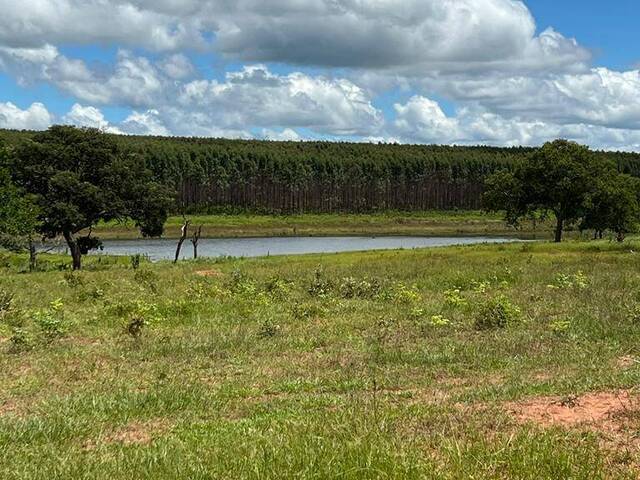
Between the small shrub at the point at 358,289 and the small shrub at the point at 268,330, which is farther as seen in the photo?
the small shrub at the point at 358,289

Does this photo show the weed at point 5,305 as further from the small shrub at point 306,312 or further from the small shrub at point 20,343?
the small shrub at point 306,312

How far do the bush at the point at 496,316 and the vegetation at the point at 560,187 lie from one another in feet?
147

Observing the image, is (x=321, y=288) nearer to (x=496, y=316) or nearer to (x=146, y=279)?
(x=146, y=279)

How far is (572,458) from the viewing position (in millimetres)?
6172

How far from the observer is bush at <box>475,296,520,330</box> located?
54.9 ft

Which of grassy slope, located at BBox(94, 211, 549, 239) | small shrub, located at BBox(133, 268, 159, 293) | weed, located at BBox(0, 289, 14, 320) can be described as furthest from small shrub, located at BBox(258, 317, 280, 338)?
grassy slope, located at BBox(94, 211, 549, 239)

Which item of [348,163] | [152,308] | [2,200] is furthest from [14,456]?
[348,163]

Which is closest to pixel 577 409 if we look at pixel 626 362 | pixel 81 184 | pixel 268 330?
pixel 626 362

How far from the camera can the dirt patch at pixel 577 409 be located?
8008mm

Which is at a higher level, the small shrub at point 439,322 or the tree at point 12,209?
the tree at point 12,209

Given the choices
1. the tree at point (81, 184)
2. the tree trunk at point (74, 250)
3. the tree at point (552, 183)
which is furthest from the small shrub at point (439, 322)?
the tree at point (552, 183)

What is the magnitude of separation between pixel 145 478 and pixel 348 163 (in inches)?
6813

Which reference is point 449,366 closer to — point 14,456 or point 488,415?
point 488,415

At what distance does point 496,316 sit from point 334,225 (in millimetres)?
117797
